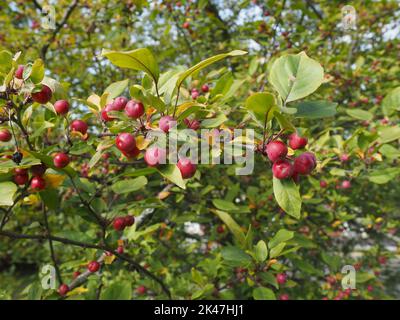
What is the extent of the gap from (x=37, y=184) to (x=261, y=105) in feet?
2.54

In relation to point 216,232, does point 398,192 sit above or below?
above

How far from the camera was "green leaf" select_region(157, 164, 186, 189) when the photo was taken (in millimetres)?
896

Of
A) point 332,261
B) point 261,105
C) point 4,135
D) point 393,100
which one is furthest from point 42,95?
point 332,261

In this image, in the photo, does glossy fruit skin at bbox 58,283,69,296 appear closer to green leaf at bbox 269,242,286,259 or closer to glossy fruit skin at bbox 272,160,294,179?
green leaf at bbox 269,242,286,259

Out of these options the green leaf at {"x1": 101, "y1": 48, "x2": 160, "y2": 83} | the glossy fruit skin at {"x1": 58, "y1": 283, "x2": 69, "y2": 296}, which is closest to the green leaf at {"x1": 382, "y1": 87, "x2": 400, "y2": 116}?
the green leaf at {"x1": 101, "y1": 48, "x2": 160, "y2": 83}

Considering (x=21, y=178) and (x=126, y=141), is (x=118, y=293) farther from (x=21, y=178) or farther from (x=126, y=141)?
(x=126, y=141)

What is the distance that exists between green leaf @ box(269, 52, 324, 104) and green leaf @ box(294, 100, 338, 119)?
0.08 m

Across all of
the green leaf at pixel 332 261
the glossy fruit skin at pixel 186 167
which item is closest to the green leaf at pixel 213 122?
the glossy fruit skin at pixel 186 167

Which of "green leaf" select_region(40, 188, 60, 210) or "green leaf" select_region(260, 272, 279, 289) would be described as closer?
"green leaf" select_region(40, 188, 60, 210)

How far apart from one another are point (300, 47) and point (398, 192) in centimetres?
217

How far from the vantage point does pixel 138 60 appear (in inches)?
35.8

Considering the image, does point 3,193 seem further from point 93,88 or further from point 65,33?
point 65,33

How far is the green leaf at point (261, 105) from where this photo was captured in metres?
0.86
